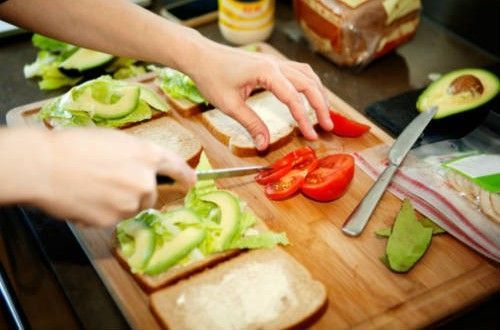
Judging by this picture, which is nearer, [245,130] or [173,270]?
[173,270]

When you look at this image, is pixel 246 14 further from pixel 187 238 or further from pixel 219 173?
pixel 187 238

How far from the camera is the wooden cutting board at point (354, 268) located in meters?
1.54

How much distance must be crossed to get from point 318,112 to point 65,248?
0.90 meters

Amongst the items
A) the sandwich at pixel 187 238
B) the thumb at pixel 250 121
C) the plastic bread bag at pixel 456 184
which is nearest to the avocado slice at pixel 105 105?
the thumb at pixel 250 121

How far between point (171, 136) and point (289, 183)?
18.4 inches

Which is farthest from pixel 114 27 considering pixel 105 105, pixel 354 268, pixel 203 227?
pixel 354 268

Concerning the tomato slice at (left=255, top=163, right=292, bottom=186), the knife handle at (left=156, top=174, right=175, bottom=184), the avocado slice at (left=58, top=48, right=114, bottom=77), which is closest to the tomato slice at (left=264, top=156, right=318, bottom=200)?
the tomato slice at (left=255, top=163, right=292, bottom=186)

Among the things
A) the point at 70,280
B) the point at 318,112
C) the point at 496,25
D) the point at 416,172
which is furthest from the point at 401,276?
the point at 496,25

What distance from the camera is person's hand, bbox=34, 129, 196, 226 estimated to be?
1.18 meters

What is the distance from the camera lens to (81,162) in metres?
1.19

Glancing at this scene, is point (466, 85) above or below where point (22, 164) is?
below

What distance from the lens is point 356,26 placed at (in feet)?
7.68

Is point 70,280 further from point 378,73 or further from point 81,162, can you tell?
point 378,73

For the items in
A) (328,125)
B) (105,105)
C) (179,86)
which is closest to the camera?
(328,125)
